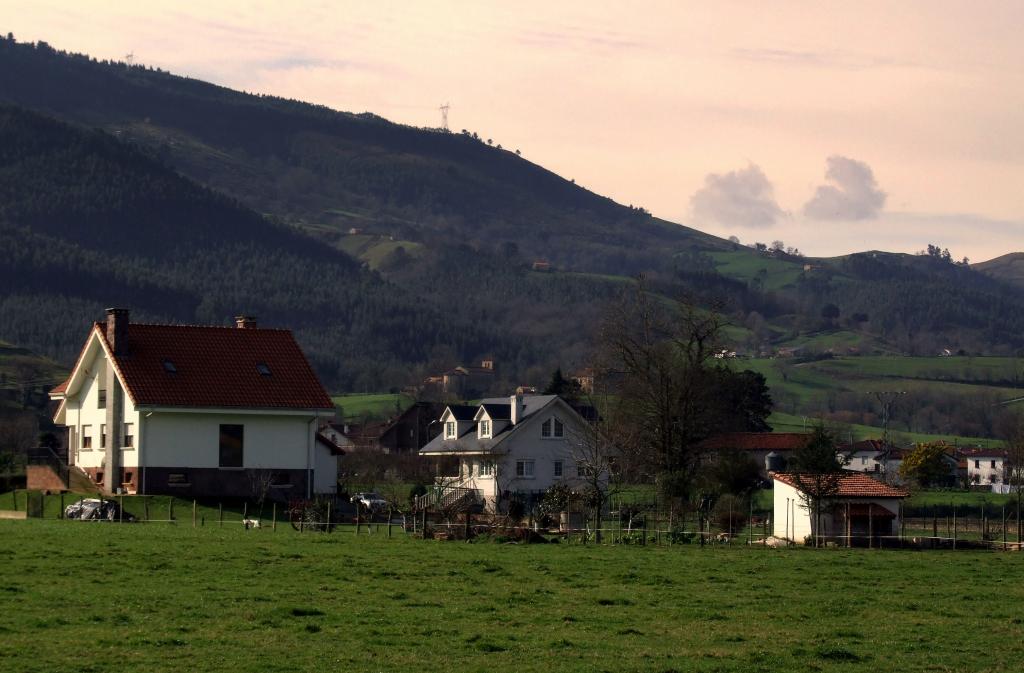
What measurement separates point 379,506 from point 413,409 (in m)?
67.1

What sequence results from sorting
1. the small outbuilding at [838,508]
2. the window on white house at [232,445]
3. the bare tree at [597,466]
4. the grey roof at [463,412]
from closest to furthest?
the bare tree at [597,466] → the small outbuilding at [838,508] → the window on white house at [232,445] → the grey roof at [463,412]

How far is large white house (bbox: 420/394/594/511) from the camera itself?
8100 centimetres

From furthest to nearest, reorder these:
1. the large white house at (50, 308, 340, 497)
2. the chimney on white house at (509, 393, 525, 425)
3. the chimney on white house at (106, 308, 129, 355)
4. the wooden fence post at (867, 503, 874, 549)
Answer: the chimney on white house at (509, 393, 525, 425)
the chimney on white house at (106, 308, 129, 355)
the large white house at (50, 308, 340, 497)
the wooden fence post at (867, 503, 874, 549)

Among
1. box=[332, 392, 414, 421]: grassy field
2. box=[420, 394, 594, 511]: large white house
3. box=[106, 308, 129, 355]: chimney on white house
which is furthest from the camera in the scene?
box=[332, 392, 414, 421]: grassy field

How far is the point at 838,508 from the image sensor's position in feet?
178

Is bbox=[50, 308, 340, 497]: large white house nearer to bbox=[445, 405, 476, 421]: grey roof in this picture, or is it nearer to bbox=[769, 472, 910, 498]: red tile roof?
bbox=[769, 472, 910, 498]: red tile roof

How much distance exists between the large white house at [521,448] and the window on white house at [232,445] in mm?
17997

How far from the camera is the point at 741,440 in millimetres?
108250

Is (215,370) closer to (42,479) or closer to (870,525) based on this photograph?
(42,479)

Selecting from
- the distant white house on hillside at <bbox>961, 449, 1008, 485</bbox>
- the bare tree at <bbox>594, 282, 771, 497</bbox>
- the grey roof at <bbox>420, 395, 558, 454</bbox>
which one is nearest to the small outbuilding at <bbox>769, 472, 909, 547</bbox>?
the bare tree at <bbox>594, 282, 771, 497</bbox>

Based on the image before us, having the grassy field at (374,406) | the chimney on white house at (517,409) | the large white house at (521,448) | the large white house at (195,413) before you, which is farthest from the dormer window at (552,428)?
the grassy field at (374,406)

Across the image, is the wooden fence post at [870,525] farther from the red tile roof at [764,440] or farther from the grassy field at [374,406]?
the grassy field at [374,406]

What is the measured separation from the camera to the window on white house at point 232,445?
63319mm

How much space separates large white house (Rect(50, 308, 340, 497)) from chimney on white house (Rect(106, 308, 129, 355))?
0.04m
